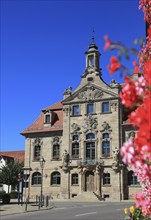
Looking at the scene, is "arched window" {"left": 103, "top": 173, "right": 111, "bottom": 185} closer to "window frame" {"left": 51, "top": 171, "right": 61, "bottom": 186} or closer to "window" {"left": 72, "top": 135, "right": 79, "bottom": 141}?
"window" {"left": 72, "top": 135, "right": 79, "bottom": 141}

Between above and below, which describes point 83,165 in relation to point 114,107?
below

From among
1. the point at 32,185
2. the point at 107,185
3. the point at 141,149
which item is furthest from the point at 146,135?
the point at 32,185

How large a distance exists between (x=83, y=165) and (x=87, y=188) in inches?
126

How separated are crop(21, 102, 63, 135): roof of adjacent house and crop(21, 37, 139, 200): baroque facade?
0.57 ft

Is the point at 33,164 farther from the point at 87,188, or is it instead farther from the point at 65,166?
the point at 87,188

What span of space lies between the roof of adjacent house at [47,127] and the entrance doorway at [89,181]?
800 centimetres

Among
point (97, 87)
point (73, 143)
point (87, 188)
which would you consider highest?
point (97, 87)

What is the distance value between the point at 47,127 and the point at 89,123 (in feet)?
24.0

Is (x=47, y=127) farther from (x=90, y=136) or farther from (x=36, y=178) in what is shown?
(x=36, y=178)

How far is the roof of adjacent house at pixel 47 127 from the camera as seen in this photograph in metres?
52.1

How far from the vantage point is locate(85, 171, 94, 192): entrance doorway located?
4719 centimetres

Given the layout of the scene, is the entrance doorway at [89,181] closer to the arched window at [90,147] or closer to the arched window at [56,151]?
the arched window at [90,147]

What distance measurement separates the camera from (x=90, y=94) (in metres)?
49.3

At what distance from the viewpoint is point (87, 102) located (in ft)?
162
